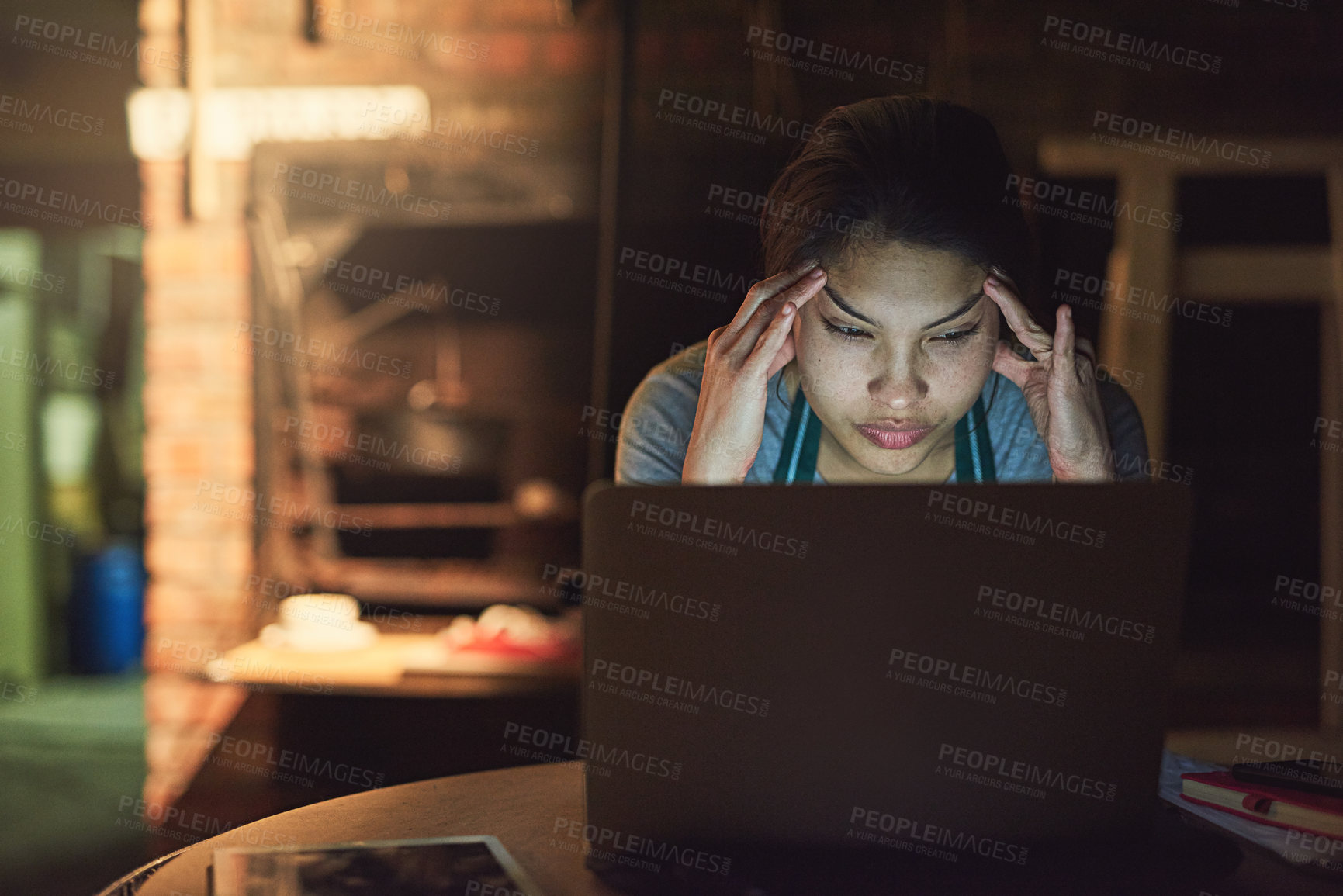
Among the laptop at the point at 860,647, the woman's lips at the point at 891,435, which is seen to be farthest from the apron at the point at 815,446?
the laptop at the point at 860,647

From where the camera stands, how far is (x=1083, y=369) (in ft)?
4.73

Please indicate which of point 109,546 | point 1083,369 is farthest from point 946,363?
point 109,546

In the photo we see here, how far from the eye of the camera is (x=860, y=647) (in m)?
0.78

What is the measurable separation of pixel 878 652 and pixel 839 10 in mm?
2797

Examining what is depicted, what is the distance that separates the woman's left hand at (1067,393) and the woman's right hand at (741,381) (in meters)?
0.27

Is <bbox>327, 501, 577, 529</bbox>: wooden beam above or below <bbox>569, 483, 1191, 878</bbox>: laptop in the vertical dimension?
below

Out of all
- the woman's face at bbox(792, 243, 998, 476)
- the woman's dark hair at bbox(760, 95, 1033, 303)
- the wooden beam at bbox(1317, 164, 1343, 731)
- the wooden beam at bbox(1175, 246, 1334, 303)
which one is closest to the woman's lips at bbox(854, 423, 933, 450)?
the woman's face at bbox(792, 243, 998, 476)

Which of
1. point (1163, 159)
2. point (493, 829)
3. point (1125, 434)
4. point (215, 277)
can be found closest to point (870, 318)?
point (1125, 434)

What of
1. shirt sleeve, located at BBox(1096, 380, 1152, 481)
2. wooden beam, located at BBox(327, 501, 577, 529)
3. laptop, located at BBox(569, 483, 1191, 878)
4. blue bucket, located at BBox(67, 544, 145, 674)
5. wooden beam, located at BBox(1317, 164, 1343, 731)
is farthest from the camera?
blue bucket, located at BBox(67, 544, 145, 674)

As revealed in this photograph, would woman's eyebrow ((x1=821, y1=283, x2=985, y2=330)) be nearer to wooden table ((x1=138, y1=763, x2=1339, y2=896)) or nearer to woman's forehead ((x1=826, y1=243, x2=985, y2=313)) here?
woman's forehead ((x1=826, y1=243, x2=985, y2=313))

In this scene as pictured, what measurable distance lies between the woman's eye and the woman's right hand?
5cm

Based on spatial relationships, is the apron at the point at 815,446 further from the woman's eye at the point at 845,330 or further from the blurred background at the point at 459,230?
the blurred background at the point at 459,230

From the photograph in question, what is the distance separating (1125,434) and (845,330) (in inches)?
18.3

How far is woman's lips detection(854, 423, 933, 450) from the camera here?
4.75 feet
